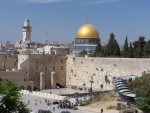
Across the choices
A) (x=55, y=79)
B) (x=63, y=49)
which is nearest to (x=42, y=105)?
(x=55, y=79)

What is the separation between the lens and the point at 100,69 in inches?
1464

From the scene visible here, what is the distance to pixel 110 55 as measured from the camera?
4306cm

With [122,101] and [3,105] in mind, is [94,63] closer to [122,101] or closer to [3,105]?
[122,101]

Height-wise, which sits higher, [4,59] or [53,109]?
[4,59]

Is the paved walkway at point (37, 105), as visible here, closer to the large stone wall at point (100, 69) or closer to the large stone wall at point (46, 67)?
the large stone wall at point (46, 67)

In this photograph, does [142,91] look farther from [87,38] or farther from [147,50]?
[87,38]

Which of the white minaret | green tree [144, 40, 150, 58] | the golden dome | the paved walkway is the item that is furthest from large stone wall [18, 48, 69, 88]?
the golden dome

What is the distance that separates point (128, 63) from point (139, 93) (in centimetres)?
978

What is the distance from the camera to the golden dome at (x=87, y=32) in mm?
52688

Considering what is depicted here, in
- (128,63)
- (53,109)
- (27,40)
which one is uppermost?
(27,40)

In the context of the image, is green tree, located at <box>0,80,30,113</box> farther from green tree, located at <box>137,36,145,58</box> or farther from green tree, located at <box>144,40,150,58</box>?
green tree, located at <box>137,36,145,58</box>

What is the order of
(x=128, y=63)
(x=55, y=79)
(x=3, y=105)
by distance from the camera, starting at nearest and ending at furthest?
(x=3, y=105) < (x=128, y=63) < (x=55, y=79)

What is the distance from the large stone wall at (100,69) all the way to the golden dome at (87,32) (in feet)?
40.2

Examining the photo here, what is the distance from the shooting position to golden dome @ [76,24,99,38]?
5269cm
